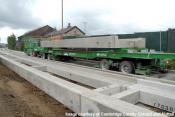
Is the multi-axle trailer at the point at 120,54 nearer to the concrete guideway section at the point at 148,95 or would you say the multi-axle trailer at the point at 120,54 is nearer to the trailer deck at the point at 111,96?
the trailer deck at the point at 111,96

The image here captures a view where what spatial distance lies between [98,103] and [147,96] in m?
1.58

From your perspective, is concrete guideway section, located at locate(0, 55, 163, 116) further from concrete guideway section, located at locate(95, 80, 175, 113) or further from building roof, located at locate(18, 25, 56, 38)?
building roof, located at locate(18, 25, 56, 38)

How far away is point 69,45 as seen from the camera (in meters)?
17.7

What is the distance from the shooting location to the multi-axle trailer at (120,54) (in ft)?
39.1

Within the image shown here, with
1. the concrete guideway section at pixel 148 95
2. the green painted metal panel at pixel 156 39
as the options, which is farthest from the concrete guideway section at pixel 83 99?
the green painted metal panel at pixel 156 39

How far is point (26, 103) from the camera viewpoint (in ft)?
19.2

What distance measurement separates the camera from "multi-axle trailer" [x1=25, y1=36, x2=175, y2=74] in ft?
39.1

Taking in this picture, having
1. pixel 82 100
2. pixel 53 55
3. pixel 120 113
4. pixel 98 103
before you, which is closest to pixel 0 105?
pixel 82 100

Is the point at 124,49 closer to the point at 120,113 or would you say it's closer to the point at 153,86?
the point at 153,86

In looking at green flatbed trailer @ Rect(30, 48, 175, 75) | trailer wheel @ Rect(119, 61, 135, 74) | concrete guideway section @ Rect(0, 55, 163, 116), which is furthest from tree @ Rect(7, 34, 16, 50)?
concrete guideway section @ Rect(0, 55, 163, 116)

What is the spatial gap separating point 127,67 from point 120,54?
33.5 inches

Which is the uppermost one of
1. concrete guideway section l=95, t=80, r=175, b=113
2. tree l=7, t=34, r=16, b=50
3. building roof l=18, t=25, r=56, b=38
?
building roof l=18, t=25, r=56, b=38

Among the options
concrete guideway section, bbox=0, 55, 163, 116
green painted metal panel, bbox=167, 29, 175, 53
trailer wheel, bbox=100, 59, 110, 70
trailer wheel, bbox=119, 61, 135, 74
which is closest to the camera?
concrete guideway section, bbox=0, 55, 163, 116

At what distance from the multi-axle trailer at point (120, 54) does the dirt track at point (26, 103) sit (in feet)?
20.1
